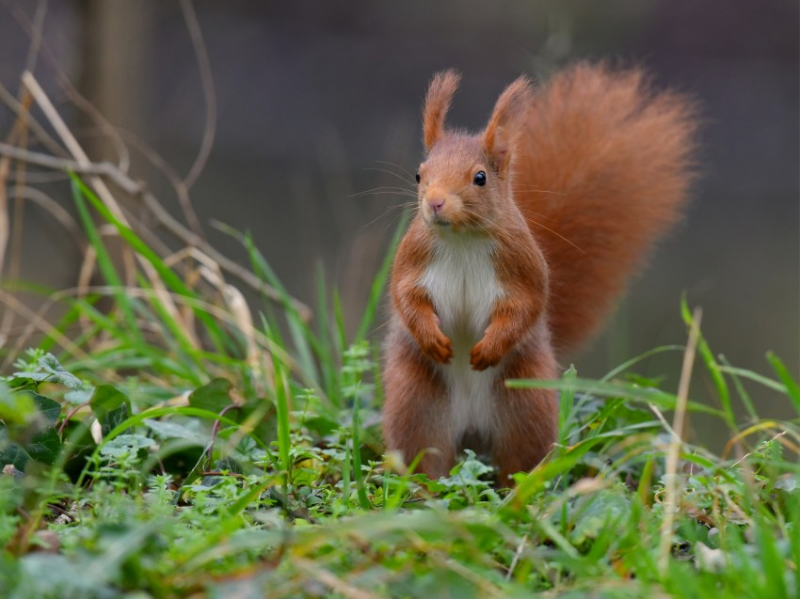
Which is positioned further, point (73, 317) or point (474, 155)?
point (73, 317)

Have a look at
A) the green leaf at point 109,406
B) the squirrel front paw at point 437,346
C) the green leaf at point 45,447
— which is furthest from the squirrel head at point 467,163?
the green leaf at point 45,447

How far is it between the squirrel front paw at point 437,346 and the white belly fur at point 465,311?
0.08m

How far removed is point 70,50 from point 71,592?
337 cm

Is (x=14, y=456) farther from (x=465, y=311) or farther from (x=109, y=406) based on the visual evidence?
(x=465, y=311)

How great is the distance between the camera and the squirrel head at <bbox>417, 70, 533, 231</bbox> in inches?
85.0

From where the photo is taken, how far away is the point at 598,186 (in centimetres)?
270

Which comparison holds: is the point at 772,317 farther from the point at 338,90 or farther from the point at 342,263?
the point at 338,90

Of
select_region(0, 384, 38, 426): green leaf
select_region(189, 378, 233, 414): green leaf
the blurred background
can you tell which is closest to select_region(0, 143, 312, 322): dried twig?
select_region(189, 378, 233, 414): green leaf

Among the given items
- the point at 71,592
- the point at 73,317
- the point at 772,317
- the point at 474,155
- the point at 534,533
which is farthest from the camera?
the point at 772,317

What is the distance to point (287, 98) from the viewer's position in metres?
7.45

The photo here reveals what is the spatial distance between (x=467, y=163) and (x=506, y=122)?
0.15m

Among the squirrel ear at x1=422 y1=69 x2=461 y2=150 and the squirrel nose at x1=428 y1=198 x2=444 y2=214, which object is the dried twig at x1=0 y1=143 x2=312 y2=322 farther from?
the squirrel nose at x1=428 y1=198 x2=444 y2=214

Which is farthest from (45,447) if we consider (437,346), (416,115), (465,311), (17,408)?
(416,115)

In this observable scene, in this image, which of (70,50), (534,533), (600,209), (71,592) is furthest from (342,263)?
(71,592)
